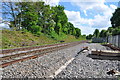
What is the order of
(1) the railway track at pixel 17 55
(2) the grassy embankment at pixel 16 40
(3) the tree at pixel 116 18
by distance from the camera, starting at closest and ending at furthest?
(1) the railway track at pixel 17 55 < (2) the grassy embankment at pixel 16 40 < (3) the tree at pixel 116 18

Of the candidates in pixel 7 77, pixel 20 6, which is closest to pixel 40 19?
pixel 20 6

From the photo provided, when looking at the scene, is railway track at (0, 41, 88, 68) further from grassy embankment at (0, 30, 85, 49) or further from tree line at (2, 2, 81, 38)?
tree line at (2, 2, 81, 38)

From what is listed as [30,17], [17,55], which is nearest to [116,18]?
[30,17]

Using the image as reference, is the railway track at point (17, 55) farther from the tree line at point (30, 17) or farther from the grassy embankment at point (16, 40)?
the tree line at point (30, 17)

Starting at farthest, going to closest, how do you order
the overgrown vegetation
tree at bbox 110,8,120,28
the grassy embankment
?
tree at bbox 110,8,120,28 → the overgrown vegetation → the grassy embankment

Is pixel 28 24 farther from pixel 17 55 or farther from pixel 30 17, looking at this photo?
pixel 17 55

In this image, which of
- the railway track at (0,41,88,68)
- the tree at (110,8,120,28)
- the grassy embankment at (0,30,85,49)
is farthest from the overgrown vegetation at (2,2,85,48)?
the tree at (110,8,120,28)

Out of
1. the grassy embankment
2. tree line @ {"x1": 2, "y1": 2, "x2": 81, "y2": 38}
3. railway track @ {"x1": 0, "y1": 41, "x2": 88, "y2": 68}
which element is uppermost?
tree line @ {"x1": 2, "y1": 2, "x2": 81, "y2": 38}

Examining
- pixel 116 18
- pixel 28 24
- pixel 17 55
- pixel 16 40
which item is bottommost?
pixel 17 55

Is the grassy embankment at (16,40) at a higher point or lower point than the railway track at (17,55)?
higher

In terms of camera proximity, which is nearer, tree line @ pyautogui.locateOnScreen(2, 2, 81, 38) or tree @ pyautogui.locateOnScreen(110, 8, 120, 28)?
tree line @ pyautogui.locateOnScreen(2, 2, 81, 38)

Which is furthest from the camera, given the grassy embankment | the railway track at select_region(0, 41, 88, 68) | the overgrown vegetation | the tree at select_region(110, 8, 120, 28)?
the tree at select_region(110, 8, 120, 28)

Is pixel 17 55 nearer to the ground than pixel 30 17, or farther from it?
nearer to the ground

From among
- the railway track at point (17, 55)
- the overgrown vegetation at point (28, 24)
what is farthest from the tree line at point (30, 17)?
the railway track at point (17, 55)
